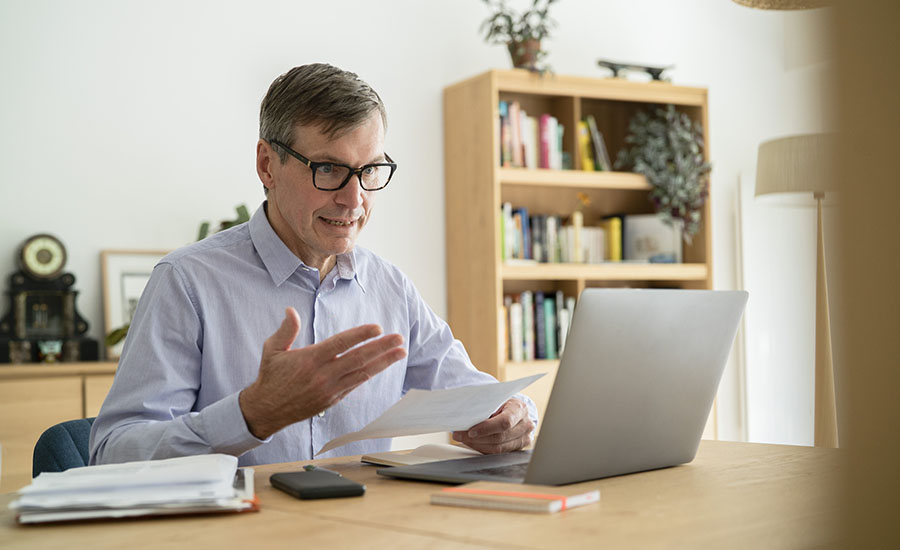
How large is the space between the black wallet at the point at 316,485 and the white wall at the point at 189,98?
2.49 meters

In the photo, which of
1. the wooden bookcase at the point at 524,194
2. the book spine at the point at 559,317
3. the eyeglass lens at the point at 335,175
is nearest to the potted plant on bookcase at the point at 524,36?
the wooden bookcase at the point at 524,194

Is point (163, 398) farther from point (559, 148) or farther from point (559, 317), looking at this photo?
point (559, 148)

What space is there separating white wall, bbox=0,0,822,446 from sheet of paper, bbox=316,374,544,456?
2.23 meters

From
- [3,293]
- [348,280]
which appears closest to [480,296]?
[3,293]

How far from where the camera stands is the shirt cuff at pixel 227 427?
4.30 feet

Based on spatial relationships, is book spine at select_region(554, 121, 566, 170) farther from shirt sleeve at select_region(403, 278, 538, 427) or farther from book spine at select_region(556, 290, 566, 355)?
shirt sleeve at select_region(403, 278, 538, 427)

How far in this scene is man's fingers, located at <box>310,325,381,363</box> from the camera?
1145 mm

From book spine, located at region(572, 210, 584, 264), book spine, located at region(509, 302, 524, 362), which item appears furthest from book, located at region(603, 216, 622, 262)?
book spine, located at region(509, 302, 524, 362)

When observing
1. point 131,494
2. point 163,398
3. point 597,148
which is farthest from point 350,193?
point 597,148

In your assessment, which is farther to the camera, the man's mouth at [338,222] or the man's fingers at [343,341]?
the man's mouth at [338,222]

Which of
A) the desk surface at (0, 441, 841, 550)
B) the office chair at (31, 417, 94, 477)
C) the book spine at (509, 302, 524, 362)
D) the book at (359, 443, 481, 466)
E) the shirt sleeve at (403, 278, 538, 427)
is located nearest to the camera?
the desk surface at (0, 441, 841, 550)

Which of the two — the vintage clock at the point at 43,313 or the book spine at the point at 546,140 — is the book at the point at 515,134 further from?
the vintage clock at the point at 43,313

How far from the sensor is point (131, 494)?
39.4 inches

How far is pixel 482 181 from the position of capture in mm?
4242
